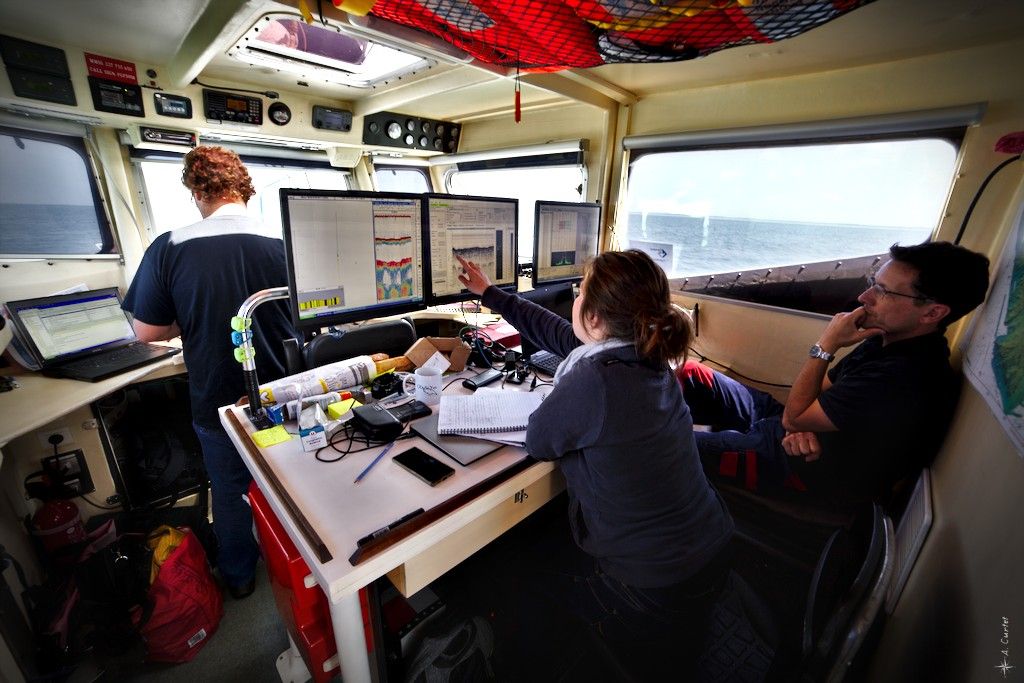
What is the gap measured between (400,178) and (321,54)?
2.12m

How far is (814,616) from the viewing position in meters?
0.77

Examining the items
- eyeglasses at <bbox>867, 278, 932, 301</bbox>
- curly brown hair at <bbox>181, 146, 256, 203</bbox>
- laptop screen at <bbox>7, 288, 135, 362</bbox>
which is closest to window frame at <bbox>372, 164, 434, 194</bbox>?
laptop screen at <bbox>7, 288, 135, 362</bbox>

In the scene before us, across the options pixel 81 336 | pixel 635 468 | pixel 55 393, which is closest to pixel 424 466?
pixel 635 468

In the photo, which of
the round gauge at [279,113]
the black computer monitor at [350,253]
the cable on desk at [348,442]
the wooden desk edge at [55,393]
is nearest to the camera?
the cable on desk at [348,442]

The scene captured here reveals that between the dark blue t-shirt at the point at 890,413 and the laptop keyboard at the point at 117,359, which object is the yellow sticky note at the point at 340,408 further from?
the dark blue t-shirt at the point at 890,413

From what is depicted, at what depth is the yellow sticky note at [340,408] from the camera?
1.25 metres

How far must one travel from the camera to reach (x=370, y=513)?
88 cm

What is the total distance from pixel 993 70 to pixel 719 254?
120 cm

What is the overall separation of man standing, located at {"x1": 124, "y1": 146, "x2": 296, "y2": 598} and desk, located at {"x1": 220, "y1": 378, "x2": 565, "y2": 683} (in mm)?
504

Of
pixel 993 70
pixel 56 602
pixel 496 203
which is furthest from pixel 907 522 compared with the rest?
pixel 56 602

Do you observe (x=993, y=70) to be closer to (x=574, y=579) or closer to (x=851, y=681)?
(x=851, y=681)

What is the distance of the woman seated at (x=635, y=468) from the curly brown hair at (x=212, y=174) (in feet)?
4.68

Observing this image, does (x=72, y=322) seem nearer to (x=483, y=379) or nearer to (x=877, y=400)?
(x=483, y=379)

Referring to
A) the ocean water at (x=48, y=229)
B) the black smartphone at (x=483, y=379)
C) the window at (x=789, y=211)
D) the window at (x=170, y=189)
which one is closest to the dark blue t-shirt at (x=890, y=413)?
the window at (x=789, y=211)
